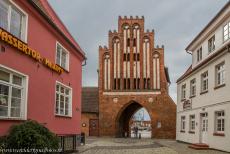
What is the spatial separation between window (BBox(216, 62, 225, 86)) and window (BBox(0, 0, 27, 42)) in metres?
11.8

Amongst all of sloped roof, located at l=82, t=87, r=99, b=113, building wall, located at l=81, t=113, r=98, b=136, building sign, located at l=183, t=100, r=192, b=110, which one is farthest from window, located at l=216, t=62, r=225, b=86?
building wall, located at l=81, t=113, r=98, b=136

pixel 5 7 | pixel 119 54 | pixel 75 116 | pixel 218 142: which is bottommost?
pixel 218 142

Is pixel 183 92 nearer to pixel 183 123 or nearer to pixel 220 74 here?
pixel 183 123

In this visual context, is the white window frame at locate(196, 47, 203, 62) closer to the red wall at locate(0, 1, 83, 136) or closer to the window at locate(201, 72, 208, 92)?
the window at locate(201, 72, 208, 92)

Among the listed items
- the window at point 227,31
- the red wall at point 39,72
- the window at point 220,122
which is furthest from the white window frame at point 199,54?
the red wall at point 39,72

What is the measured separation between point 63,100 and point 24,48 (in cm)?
643

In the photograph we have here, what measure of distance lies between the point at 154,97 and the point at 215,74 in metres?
20.9

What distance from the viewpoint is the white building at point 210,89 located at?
20.4 m

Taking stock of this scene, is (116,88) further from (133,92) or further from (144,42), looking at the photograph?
(144,42)

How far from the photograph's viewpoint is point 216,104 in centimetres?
2169

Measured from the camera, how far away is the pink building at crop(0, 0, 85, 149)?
12.2 m

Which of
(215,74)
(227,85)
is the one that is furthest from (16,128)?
(215,74)

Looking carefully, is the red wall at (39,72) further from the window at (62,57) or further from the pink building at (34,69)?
the window at (62,57)

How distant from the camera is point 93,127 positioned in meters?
44.2
